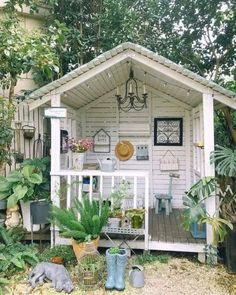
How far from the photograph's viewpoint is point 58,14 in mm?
6945

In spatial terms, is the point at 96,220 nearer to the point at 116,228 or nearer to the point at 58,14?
the point at 116,228

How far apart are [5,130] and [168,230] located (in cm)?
329

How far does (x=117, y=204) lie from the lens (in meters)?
4.66

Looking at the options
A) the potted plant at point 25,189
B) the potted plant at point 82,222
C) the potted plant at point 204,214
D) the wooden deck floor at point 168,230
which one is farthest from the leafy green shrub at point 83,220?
the potted plant at point 204,214

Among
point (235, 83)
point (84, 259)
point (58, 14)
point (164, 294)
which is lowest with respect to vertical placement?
point (164, 294)

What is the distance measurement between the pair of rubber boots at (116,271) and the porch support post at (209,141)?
1.52m

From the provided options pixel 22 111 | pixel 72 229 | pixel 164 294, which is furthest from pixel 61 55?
pixel 164 294

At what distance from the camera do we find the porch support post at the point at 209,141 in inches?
169

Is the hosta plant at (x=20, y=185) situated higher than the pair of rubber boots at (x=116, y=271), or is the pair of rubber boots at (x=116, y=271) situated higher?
the hosta plant at (x=20, y=185)

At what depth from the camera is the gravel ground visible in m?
3.57

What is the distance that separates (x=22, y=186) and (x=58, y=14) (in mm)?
4521

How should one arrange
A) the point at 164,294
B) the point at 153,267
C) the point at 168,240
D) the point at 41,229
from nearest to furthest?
the point at 164,294, the point at 153,267, the point at 168,240, the point at 41,229

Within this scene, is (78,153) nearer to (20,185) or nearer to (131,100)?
(20,185)

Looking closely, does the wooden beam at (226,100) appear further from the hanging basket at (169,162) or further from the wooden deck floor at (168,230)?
the hanging basket at (169,162)
